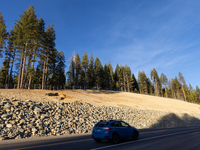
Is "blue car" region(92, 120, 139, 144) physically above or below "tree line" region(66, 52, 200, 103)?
below

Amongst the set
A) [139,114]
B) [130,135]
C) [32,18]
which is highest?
[32,18]

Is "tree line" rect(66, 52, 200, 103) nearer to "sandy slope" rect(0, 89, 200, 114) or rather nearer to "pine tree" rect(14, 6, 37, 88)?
"sandy slope" rect(0, 89, 200, 114)

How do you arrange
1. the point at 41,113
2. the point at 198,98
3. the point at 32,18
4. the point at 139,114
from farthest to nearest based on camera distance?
the point at 198,98 → the point at 32,18 → the point at 139,114 → the point at 41,113

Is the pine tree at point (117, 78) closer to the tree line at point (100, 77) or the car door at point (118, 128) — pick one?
the tree line at point (100, 77)

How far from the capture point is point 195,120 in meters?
33.6

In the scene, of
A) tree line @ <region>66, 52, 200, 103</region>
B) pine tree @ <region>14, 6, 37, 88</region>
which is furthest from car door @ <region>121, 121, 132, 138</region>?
tree line @ <region>66, 52, 200, 103</region>

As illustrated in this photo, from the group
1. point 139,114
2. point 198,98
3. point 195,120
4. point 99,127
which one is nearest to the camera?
point 99,127

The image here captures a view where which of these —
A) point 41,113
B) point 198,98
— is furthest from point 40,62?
point 198,98

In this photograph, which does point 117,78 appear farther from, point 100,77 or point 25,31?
point 25,31

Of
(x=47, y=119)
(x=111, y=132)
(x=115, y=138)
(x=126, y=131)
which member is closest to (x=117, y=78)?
(x=47, y=119)

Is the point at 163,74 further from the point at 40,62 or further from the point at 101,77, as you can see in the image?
the point at 40,62

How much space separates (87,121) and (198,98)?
12206cm

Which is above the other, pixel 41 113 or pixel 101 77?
pixel 101 77

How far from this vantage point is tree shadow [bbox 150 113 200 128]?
2640cm
